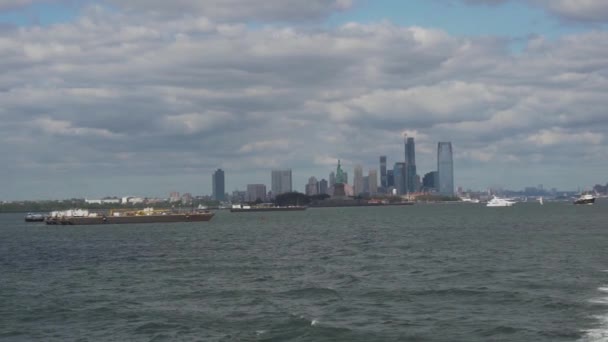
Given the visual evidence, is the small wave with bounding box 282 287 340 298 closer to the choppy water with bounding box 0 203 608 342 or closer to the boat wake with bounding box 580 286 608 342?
the choppy water with bounding box 0 203 608 342

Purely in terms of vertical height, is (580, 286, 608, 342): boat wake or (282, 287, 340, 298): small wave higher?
(282, 287, 340, 298): small wave

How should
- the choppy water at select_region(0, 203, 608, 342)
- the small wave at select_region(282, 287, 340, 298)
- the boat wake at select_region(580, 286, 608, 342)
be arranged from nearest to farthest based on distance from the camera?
the boat wake at select_region(580, 286, 608, 342)
the choppy water at select_region(0, 203, 608, 342)
the small wave at select_region(282, 287, 340, 298)

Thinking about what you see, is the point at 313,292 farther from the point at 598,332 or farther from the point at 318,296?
the point at 598,332

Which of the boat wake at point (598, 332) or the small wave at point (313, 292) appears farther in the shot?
the small wave at point (313, 292)

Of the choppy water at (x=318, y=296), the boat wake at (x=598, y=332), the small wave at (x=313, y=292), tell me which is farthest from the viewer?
the small wave at (x=313, y=292)

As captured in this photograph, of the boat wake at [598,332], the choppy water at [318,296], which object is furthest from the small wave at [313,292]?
the boat wake at [598,332]

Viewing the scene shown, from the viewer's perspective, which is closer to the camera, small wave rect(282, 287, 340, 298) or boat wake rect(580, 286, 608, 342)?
boat wake rect(580, 286, 608, 342)

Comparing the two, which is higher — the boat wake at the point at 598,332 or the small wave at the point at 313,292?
the small wave at the point at 313,292

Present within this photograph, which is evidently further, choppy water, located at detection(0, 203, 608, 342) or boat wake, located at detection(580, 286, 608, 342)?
choppy water, located at detection(0, 203, 608, 342)

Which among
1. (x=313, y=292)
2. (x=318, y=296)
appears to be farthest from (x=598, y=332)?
(x=313, y=292)

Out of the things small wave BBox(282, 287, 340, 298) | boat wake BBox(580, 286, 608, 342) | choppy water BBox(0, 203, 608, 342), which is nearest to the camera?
boat wake BBox(580, 286, 608, 342)

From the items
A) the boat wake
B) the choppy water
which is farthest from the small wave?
the boat wake

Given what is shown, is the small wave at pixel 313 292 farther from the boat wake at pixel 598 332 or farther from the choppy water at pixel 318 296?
the boat wake at pixel 598 332

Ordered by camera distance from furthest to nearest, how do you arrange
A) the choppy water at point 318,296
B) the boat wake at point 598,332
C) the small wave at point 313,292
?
the small wave at point 313,292
the choppy water at point 318,296
the boat wake at point 598,332
